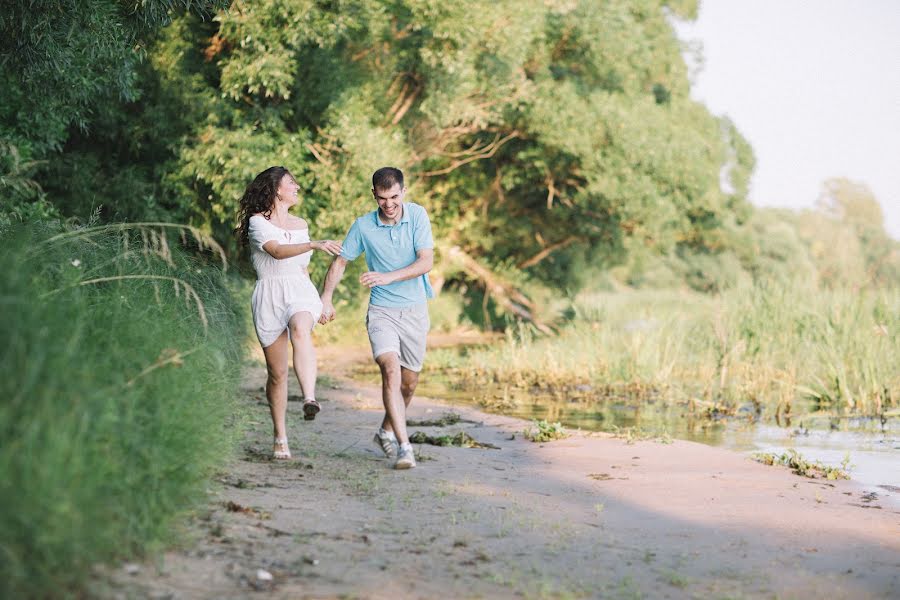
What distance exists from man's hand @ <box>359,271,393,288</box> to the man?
0.18 m

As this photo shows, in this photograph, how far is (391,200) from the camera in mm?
7484

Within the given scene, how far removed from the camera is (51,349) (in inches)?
157

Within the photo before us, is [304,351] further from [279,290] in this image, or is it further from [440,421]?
[440,421]

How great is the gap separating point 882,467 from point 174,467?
6.60 metres

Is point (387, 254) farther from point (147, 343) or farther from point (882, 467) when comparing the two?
point (882, 467)

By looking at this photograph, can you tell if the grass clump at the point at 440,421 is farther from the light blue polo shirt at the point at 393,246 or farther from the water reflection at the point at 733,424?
the light blue polo shirt at the point at 393,246

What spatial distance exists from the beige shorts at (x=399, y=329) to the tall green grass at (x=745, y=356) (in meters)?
6.06

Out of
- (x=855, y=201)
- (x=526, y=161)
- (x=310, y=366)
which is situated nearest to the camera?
(x=310, y=366)

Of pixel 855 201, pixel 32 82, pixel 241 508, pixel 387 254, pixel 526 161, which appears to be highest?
pixel 855 201

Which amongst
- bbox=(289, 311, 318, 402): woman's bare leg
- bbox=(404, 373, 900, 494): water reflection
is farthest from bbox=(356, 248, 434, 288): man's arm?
bbox=(404, 373, 900, 494): water reflection

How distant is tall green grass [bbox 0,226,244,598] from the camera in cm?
348

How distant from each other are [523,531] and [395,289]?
2.67 m

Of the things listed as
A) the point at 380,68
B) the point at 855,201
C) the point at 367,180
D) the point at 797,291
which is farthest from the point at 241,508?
the point at 855,201

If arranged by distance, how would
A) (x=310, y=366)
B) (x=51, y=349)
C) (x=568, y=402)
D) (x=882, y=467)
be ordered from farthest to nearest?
(x=568, y=402) < (x=882, y=467) < (x=310, y=366) < (x=51, y=349)
